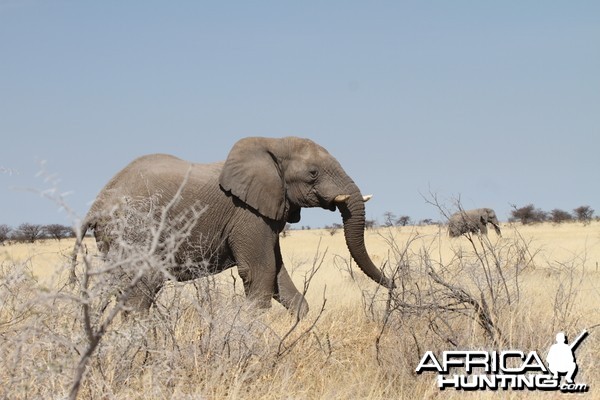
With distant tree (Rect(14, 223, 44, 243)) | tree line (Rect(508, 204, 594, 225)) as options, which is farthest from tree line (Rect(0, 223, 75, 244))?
tree line (Rect(508, 204, 594, 225))

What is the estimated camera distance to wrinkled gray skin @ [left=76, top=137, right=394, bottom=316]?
10.1 metres

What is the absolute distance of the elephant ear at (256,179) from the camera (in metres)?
10.3

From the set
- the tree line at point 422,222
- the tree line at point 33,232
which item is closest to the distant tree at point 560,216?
the tree line at point 422,222

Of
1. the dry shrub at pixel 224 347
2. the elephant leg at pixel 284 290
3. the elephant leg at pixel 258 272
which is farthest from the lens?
the elephant leg at pixel 284 290

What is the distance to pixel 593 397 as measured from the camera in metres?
5.66

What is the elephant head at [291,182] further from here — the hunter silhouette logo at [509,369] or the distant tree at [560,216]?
the distant tree at [560,216]

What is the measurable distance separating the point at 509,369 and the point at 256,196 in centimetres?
497

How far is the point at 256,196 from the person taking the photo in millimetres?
10281

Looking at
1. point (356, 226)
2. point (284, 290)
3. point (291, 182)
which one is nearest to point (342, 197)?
point (356, 226)

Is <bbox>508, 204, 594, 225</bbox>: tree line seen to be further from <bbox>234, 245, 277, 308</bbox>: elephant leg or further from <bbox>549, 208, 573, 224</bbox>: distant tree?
<bbox>234, 245, 277, 308</bbox>: elephant leg

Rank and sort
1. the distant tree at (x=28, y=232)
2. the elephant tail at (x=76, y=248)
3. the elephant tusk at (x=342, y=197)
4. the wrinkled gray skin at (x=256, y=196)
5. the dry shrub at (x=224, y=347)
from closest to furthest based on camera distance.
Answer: the elephant tail at (x=76, y=248) < the dry shrub at (x=224, y=347) < the wrinkled gray skin at (x=256, y=196) < the elephant tusk at (x=342, y=197) < the distant tree at (x=28, y=232)

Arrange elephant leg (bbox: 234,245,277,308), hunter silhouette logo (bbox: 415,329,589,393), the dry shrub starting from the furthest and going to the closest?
1. elephant leg (bbox: 234,245,277,308)
2. hunter silhouette logo (bbox: 415,329,589,393)
3. the dry shrub

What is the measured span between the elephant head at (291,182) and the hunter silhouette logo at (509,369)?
4.26m

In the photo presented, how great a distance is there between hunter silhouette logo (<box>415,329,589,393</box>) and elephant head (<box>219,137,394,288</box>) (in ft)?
14.0
